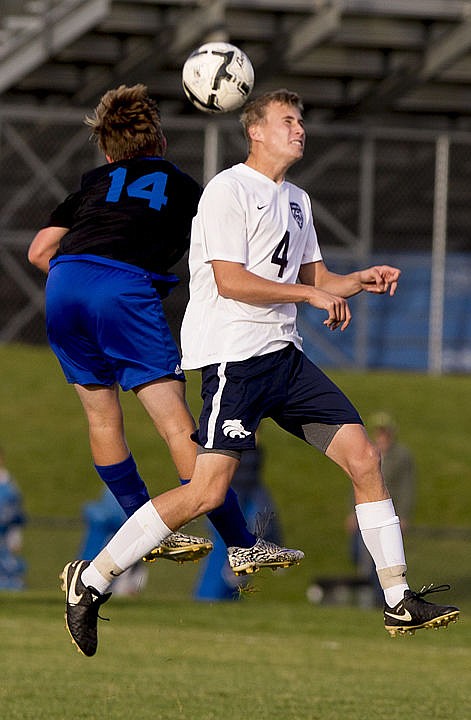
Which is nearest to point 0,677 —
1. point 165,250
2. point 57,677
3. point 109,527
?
point 57,677

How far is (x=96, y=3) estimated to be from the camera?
22281mm

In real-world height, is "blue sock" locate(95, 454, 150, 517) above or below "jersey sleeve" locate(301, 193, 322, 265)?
below

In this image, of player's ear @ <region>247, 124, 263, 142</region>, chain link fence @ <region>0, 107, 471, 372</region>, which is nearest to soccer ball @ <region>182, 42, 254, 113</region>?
player's ear @ <region>247, 124, 263, 142</region>

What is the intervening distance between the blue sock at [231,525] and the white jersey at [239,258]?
2.44 ft

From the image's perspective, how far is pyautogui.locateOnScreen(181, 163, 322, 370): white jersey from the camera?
22.0 feet

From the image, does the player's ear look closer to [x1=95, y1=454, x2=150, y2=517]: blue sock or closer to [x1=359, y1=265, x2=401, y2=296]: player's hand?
[x1=359, y1=265, x2=401, y2=296]: player's hand

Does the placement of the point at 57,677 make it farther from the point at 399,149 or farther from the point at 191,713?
the point at 399,149

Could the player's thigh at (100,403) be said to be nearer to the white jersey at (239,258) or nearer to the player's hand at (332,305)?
the white jersey at (239,258)

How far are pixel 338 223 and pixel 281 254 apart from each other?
16.3 meters

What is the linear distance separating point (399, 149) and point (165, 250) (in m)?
17.4

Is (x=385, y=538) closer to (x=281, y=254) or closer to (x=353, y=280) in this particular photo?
(x=353, y=280)

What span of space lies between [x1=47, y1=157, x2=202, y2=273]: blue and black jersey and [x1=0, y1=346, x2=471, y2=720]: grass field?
7.25ft

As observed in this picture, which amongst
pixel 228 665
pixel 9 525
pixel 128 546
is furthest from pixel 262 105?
pixel 9 525

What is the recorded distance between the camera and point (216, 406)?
6684 mm
